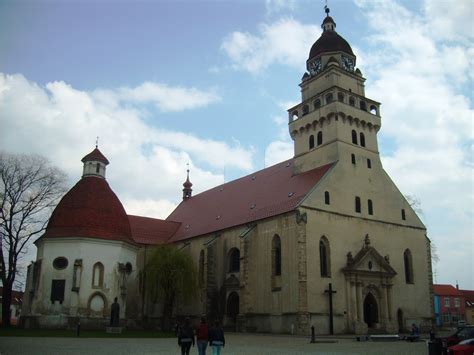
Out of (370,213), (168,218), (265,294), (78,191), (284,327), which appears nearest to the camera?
(284,327)

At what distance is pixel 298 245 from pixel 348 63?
66.5 ft

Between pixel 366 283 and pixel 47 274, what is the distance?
27778 millimetres

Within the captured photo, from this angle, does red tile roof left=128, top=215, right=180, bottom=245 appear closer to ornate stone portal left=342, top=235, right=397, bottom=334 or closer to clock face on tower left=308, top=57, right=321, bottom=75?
ornate stone portal left=342, top=235, right=397, bottom=334

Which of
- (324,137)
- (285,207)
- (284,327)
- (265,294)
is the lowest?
(284,327)

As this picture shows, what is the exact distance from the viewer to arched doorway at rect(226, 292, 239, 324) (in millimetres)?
42406

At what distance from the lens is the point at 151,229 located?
2233 inches

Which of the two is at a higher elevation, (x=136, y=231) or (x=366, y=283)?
(x=136, y=231)

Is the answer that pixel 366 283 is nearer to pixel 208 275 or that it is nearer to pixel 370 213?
pixel 370 213

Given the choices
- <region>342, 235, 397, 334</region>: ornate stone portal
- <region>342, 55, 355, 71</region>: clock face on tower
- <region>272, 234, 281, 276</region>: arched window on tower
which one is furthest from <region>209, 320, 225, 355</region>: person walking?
<region>342, 55, 355, 71</region>: clock face on tower

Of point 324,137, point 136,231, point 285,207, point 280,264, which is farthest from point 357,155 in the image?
point 136,231

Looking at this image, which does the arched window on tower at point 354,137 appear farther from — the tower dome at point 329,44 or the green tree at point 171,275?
the green tree at point 171,275

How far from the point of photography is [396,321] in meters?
40.9

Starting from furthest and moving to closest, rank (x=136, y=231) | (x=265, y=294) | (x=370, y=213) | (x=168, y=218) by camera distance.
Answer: (x=168, y=218) < (x=136, y=231) < (x=370, y=213) < (x=265, y=294)

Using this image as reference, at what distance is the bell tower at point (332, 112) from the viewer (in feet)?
142
